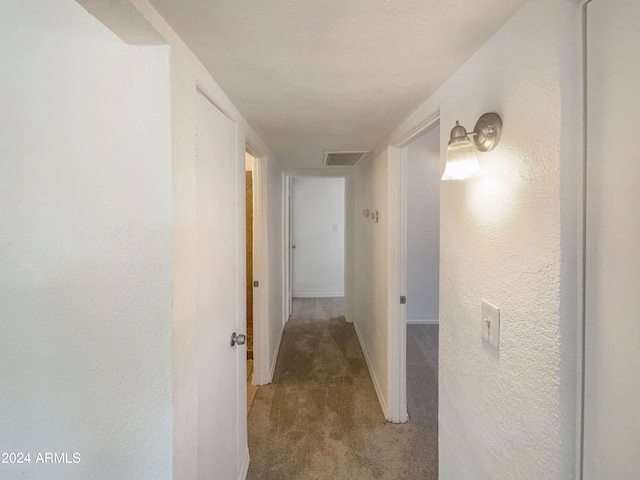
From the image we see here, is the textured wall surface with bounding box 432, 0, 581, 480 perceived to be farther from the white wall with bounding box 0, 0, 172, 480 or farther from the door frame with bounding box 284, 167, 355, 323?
the door frame with bounding box 284, 167, 355, 323

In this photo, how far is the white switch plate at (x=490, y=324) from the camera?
827mm

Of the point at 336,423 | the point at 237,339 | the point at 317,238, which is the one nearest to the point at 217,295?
the point at 237,339

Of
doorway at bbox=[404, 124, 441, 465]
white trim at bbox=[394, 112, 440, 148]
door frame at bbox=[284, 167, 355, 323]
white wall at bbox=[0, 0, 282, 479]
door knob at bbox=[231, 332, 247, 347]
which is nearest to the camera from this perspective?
white wall at bbox=[0, 0, 282, 479]

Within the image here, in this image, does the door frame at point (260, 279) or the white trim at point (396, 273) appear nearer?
the white trim at point (396, 273)

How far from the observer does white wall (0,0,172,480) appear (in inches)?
30.3

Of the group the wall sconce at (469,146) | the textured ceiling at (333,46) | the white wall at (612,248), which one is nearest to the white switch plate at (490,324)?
the white wall at (612,248)

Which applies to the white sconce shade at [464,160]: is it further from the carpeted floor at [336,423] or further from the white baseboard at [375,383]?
Result: the white baseboard at [375,383]

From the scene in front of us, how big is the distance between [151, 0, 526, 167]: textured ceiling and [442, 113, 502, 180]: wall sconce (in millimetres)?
250

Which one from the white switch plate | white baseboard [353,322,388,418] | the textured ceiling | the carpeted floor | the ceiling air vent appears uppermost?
the ceiling air vent

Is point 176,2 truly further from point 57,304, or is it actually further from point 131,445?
point 131,445

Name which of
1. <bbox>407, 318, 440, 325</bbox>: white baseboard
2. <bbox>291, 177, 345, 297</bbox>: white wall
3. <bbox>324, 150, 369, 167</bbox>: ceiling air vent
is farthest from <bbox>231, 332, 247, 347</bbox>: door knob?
<bbox>291, 177, 345, 297</bbox>: white wall

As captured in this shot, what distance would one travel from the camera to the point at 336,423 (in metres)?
1.96

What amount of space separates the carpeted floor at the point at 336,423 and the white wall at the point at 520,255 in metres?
0.75

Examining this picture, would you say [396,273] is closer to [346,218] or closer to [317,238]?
[346,218]
